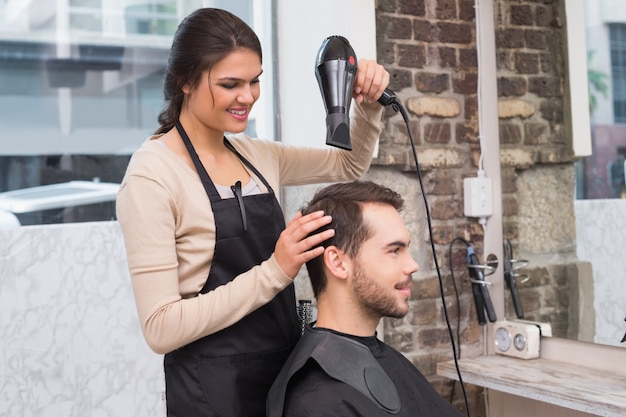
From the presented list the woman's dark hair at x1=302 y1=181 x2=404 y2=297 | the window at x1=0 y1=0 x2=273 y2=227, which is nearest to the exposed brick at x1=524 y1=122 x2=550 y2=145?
the woman's dark hair at x1=302 y1=181 x2=404 y2=297

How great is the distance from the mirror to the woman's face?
1.33 meters

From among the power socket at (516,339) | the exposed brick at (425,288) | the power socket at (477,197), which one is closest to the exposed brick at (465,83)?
the power socket at (477,197)

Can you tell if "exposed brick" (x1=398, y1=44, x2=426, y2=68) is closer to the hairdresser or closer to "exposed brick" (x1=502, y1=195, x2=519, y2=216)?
"exposed brick" (x1=502, y1=195, x2=519, y2=216)

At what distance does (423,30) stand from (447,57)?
135 millimetres

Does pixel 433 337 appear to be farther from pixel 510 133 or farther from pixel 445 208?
pixel 510 133

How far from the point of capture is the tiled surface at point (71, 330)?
97.0 inches

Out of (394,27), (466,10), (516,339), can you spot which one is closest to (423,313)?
(516,339)

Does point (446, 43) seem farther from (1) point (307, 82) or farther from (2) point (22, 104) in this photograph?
(2) point (22, 104)

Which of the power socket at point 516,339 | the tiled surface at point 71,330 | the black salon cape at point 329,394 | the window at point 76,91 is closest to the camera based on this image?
the black salon cape at point 329,394

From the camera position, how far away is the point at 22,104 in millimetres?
2611

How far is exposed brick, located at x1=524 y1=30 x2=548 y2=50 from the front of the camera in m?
2.81

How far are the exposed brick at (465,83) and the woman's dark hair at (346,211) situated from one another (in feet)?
3.55

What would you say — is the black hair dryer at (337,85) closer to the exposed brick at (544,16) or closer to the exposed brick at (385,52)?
the exposed brick at (385,52)

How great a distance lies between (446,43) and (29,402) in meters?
1.84
